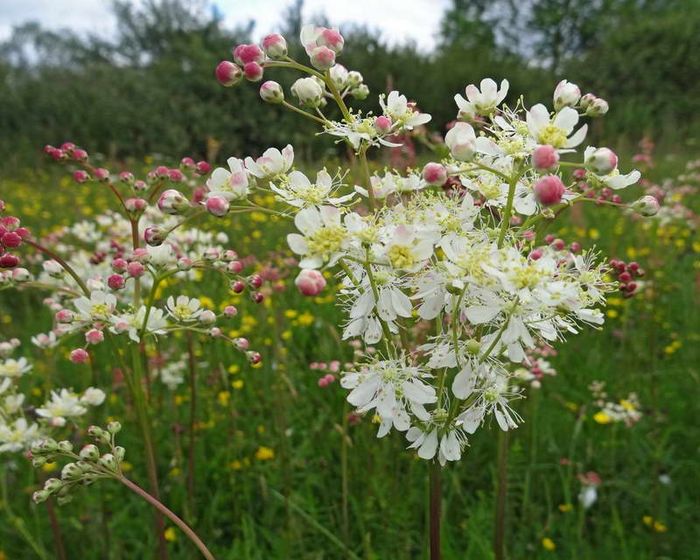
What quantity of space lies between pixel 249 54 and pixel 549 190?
0.60 m

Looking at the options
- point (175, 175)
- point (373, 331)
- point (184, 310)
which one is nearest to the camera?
point (373, 331)

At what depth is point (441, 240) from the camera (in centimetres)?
97

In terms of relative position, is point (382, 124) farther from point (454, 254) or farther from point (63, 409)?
point (63, 409)

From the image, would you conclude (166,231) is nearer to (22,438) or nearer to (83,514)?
(22,438)

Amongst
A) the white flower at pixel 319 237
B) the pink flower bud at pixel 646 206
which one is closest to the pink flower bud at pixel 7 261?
the white flower at pixel 319 237

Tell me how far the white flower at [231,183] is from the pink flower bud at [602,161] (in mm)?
573

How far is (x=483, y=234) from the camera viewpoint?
105 cm

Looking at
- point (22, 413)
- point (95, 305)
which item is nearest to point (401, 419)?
point (95, 305)

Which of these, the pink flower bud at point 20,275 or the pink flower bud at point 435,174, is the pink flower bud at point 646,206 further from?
the pink flower bud at point 20,275

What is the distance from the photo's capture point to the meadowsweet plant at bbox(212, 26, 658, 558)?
37.2 inches

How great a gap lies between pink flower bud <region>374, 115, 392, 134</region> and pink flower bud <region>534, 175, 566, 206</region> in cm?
32

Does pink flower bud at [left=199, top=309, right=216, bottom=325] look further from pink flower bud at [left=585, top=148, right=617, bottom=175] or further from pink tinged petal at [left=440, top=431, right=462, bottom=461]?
pink flower bud at [left=585, top=148, right=617, bottom=175]

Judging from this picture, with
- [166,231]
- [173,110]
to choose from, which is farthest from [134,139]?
[166,231]

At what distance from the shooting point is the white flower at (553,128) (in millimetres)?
960
